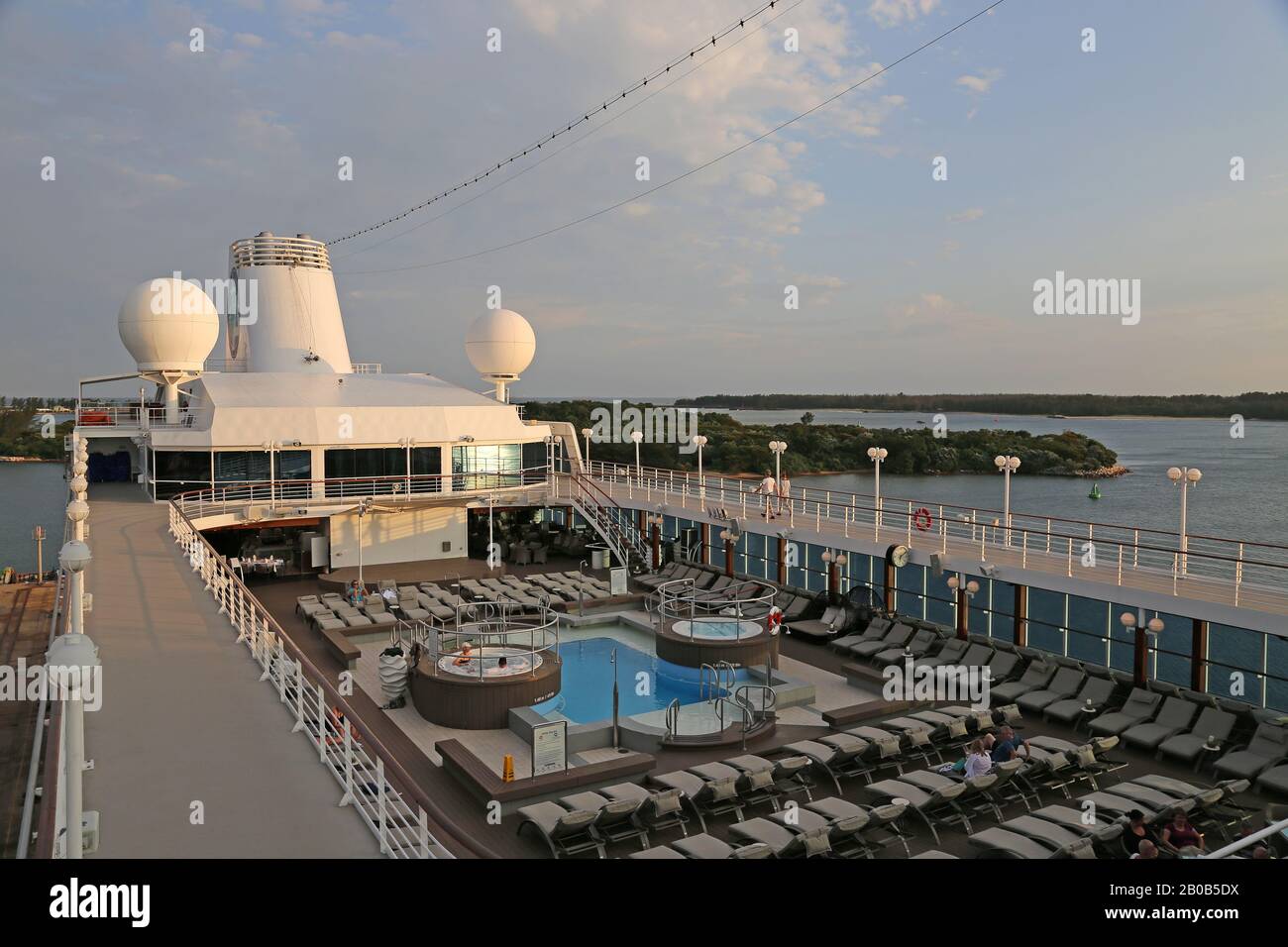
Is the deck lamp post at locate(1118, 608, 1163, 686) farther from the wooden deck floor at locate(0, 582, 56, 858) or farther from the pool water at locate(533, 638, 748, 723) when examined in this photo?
the wooden deck floor at locate(0, 582, 56, 858)

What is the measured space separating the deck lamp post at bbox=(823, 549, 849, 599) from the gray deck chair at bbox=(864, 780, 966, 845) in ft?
25.7

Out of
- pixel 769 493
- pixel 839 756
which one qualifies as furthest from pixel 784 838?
pixel 769 493

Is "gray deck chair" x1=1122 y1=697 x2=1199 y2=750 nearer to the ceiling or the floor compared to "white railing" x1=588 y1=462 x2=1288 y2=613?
nearer to the floor

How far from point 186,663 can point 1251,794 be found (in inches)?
421

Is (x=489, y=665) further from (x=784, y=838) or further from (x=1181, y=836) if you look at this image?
(x=1181, y=836)

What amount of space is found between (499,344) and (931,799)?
20277mm

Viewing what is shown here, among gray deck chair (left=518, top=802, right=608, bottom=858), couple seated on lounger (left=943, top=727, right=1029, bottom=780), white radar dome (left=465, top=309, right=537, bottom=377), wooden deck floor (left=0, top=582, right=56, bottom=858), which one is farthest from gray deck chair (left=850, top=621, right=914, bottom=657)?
white radar dome (left=465, top=309, right=537, bottom=377)

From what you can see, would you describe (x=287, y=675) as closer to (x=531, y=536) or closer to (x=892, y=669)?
(x=892, y=669)

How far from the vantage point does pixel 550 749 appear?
948 centimetres

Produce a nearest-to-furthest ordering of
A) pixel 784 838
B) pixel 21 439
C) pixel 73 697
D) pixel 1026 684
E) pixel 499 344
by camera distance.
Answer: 1. pixel 73 697
2. pixel 784 838
3. pixel 1026 684
4. pixel 499 344
5. pixel 21 439

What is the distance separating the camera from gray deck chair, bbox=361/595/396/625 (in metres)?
16.0

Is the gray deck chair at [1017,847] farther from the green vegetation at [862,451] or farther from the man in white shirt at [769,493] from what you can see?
the green vegetation at [862,451]
